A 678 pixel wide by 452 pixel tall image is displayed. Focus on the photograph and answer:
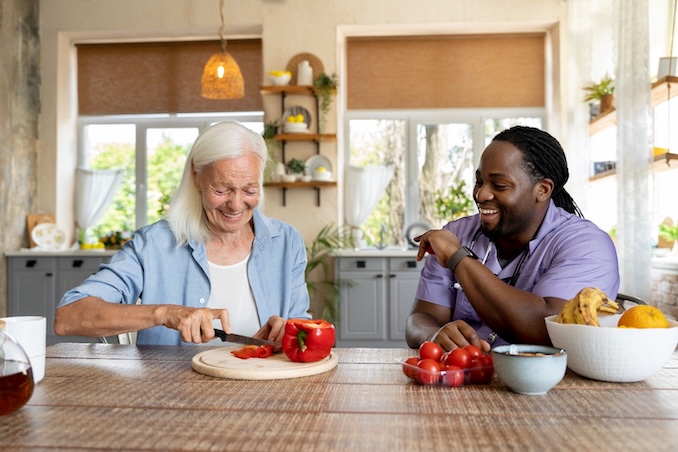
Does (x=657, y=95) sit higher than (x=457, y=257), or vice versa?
(x=657, y=95)

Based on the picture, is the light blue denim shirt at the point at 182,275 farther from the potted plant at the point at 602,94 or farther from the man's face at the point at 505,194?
the potted plant at the point at 602,94

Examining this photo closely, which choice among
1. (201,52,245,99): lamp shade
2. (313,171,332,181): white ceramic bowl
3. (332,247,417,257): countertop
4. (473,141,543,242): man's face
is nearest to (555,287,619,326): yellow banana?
(473,141,543,242): man's face

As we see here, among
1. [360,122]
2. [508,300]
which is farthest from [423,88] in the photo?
[508,300]

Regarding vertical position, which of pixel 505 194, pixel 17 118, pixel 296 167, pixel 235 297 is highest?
pixel 17 118

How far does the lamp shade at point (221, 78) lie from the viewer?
4.82 meters

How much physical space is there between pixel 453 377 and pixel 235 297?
938 millimetres

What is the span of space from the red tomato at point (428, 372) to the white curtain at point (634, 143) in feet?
9.52

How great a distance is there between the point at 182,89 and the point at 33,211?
1.66 metres

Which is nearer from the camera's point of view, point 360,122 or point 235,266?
point 235,266

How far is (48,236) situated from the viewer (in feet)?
18.7

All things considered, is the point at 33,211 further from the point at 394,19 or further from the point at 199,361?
the point at 199,361

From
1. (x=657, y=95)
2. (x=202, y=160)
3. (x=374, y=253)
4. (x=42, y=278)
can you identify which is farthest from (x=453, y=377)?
(x=42, y=278)

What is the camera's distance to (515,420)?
112 centimetres

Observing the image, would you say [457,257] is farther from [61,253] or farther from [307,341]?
[61,253]
